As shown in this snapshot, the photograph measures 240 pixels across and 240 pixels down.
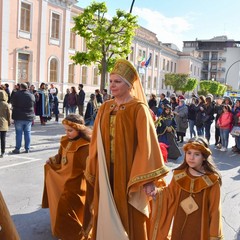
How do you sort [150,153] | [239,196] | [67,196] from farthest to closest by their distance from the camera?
[239,196]
[67,196]
[150,153]

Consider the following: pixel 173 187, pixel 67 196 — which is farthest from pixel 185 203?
pixel 67 196

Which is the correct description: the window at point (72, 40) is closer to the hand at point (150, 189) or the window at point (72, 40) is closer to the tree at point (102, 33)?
the tree at point (102, 33)

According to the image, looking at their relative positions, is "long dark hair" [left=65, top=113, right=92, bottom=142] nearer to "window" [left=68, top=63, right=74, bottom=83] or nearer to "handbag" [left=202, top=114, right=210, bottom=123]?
"handbag" [left=202, top=114, right=210, bottom=123]

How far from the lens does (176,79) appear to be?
53438mm

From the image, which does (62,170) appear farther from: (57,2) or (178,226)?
(57,2)

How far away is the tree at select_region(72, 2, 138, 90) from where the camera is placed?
56.4ft

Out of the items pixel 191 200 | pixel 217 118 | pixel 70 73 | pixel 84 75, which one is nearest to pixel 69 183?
pixel 191 200

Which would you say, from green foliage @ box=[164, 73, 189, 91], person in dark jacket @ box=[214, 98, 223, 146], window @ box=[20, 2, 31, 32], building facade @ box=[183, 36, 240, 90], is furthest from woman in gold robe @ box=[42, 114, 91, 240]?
building facade @ box=[183, 36, 240, 90]

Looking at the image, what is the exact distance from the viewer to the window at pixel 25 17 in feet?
81.7

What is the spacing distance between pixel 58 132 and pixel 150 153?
385 inches

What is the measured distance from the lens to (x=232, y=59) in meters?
86.2

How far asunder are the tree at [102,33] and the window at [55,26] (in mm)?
10876

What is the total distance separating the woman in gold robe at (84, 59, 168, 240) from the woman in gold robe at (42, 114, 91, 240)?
595 mm

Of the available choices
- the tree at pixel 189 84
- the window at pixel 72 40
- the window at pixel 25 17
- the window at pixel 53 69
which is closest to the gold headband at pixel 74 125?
the window at pixel 25 17
